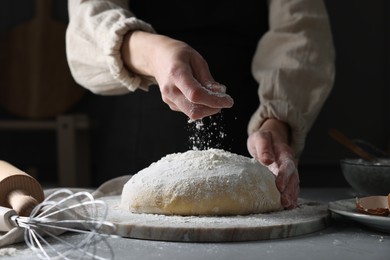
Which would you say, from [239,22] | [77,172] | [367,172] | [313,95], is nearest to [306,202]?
[367,172]

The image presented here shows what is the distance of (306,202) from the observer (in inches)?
35.9

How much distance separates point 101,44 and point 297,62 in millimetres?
395

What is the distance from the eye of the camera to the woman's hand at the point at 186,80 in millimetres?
745

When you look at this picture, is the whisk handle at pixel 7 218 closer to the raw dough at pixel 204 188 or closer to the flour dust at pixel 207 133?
the raw dough at pixel 204 188

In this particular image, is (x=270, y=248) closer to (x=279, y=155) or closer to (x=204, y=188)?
(x=204, y=188)

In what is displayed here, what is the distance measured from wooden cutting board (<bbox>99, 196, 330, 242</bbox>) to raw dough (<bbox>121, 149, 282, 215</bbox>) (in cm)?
2

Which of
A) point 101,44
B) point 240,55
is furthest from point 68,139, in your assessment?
point 101,44

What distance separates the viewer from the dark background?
2.05 metres

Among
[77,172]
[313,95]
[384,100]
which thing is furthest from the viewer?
[384,100]

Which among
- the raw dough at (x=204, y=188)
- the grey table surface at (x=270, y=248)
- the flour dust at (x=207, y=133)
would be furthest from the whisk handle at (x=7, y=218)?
the flour dust at (x=207, y=133)

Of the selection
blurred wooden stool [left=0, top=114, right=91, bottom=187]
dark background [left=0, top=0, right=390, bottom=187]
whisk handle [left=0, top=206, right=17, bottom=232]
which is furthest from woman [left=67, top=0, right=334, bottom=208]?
dark background [left=0, top=0, right=390, bottom=187]

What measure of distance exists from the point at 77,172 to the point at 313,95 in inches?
35.2

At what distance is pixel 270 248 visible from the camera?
2.14ft

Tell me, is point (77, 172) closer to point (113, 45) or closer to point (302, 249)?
point (113, 45)
